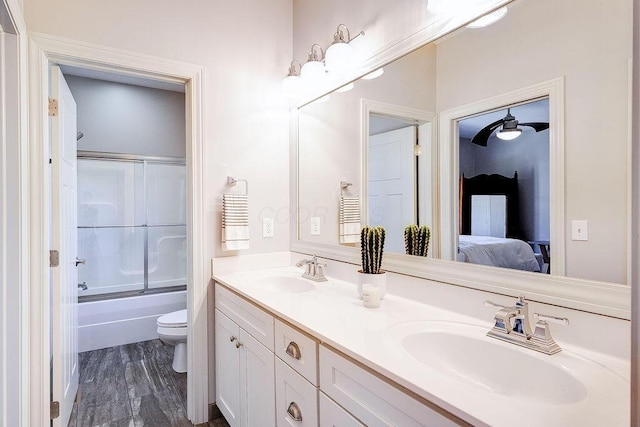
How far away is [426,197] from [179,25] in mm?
1656

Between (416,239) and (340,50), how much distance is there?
40.8 inches

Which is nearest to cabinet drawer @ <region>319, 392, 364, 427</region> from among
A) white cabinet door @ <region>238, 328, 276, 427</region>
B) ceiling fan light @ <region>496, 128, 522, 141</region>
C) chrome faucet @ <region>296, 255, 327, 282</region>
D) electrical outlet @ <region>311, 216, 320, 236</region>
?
white cabinet door @ <region>238, 328, 276, 427</region>

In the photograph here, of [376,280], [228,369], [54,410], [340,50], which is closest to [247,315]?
[228,369]

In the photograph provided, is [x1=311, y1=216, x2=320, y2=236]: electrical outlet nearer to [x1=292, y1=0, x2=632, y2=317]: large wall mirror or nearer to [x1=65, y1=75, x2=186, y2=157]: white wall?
[x1=292, y1=0, x2=632, y2=317]: large wall mirror

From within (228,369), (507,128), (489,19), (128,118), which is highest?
(128,118)

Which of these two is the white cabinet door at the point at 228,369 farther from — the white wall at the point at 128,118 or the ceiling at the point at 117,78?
the white wall at the point at 128,118

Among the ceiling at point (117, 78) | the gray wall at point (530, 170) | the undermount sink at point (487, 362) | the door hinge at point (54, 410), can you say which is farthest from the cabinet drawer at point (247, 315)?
the ceiling at point (117, 78)

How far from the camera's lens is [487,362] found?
103 centimetres

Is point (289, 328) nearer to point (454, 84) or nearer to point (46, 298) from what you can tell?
point (454, 84)

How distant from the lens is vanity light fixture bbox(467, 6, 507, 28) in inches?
46.9

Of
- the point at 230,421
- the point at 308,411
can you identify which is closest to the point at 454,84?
the point at 308,411

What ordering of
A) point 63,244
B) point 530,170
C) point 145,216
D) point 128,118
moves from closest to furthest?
point 530,170 < point 63,244 < point 128,118 < point 145,216

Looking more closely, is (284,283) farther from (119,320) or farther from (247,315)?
(119,320)

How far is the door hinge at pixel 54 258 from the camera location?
173cm
